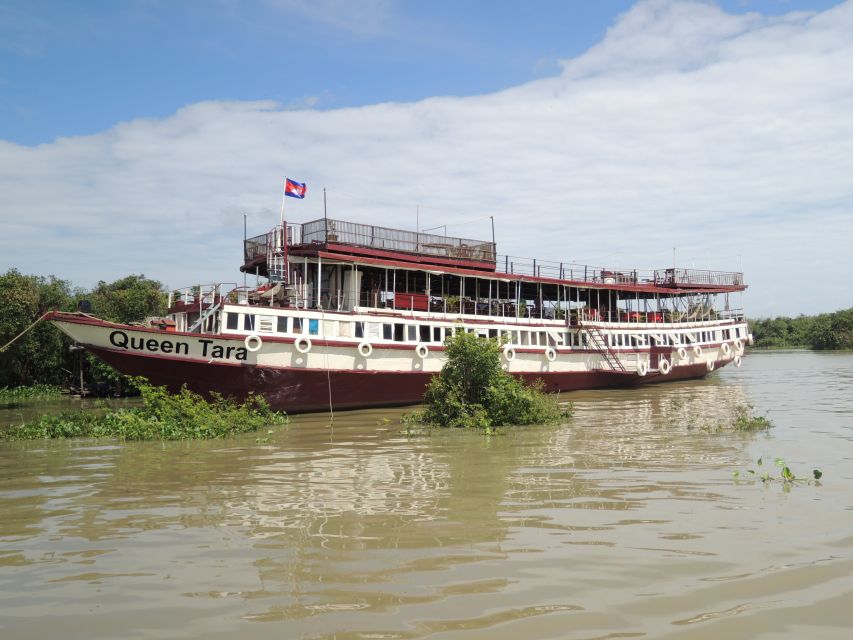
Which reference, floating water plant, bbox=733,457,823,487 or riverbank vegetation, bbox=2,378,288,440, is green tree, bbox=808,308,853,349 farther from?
floating water plant, bbox=733,457,823,487

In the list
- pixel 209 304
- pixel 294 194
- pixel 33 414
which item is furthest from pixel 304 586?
pixel 33 414

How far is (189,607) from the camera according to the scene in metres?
5.73

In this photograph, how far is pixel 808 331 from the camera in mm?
94625

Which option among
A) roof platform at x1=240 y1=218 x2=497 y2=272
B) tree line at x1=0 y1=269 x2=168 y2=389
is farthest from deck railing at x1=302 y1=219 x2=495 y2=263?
tree line at x1=0 y1=269 x2=168 y2=389

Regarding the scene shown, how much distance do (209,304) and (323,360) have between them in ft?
13.8

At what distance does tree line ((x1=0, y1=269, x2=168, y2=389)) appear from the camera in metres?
34.3

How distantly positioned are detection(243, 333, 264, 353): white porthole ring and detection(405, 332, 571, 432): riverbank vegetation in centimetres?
598

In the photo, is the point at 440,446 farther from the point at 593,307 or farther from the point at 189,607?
the point at 593,307

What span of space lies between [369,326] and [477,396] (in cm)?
730

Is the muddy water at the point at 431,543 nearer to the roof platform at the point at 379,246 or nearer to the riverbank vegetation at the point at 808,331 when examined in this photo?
the roof platform at the point at 379,246

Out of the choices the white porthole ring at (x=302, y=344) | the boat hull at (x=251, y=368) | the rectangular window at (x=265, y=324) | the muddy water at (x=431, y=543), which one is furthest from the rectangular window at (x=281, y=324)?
the muddy water at (x=431, y=543)

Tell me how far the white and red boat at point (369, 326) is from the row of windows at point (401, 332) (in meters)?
0.05

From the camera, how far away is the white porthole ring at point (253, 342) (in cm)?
2219

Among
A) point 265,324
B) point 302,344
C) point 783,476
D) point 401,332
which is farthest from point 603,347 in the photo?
point 783,476
